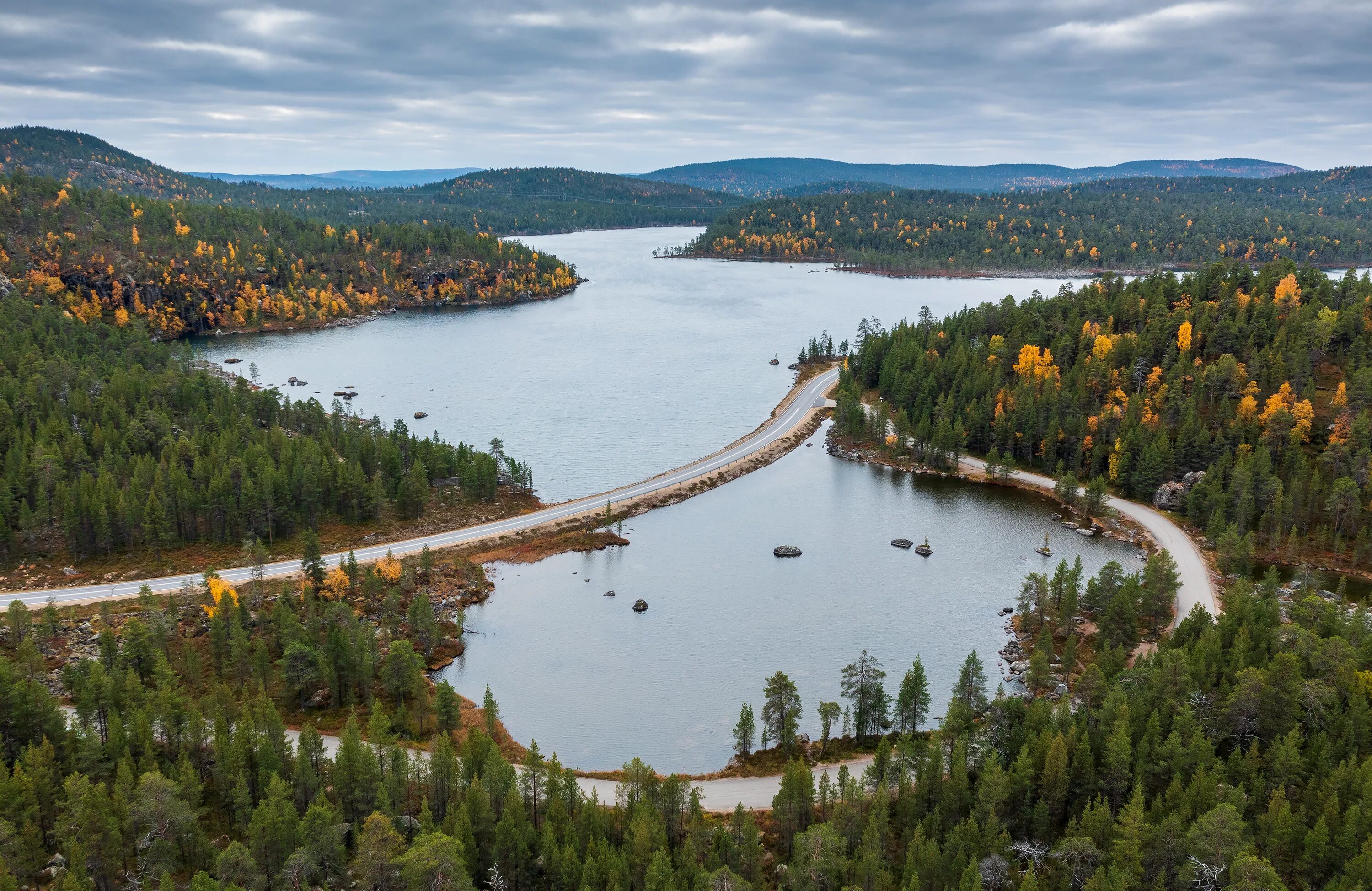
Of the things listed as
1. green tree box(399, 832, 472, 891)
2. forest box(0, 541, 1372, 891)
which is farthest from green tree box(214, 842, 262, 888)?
green tree box(399, 832, 472, 891)

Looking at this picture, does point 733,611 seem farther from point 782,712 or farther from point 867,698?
point 782,712

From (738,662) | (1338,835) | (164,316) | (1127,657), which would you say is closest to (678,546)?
(738,662)

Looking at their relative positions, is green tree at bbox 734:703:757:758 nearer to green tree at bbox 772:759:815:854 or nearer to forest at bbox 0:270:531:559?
green tree at bbox 772:759:815:854

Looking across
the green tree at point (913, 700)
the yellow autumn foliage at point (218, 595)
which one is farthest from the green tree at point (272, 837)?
the green tree at point (913, 700)

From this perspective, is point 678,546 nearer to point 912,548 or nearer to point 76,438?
point 912,548

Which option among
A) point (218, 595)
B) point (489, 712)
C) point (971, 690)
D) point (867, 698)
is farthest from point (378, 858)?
point (971, 690)

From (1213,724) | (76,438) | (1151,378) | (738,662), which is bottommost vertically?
(738,662)

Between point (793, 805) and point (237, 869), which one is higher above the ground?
point (793, 805)
